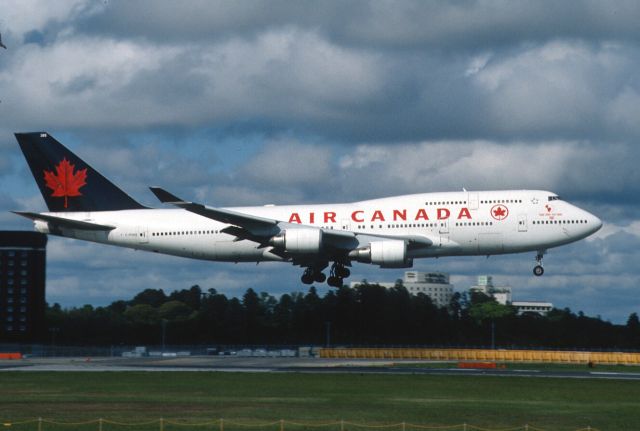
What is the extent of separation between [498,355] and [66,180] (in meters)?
39.2

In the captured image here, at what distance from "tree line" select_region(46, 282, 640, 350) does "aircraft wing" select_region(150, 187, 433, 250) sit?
148 feet

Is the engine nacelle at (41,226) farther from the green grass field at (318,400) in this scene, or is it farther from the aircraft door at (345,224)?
the aircraft door at (345,224)

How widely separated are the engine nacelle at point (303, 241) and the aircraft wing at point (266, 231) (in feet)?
2.57

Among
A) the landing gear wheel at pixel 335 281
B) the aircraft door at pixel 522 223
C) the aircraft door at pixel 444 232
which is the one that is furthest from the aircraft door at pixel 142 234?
the aircraft door at pixel 522 223

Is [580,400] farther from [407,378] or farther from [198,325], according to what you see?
[198,325]

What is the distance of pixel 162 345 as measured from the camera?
126625 millimetres

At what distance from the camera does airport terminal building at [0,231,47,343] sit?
497 feet

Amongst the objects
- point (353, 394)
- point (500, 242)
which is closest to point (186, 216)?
point (500, 242)

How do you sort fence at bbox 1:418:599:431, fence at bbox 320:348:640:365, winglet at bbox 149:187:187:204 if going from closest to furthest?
fence at bbox 1:418:599:431, winglet at bbox 149:187:187:204, fence at bbox 320:348:640:365

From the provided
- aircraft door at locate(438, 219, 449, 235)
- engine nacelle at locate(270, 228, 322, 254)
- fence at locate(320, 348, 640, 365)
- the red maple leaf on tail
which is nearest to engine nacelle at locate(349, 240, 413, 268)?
aircraft door at locate(438, 219, 449, 235)

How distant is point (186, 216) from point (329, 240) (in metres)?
10.0

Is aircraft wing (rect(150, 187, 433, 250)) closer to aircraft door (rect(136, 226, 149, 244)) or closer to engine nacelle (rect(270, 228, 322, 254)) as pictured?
engine nacelle (rect(270, 228, 322, 254))

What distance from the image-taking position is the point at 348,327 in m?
122

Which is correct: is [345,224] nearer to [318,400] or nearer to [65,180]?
[65,180]
